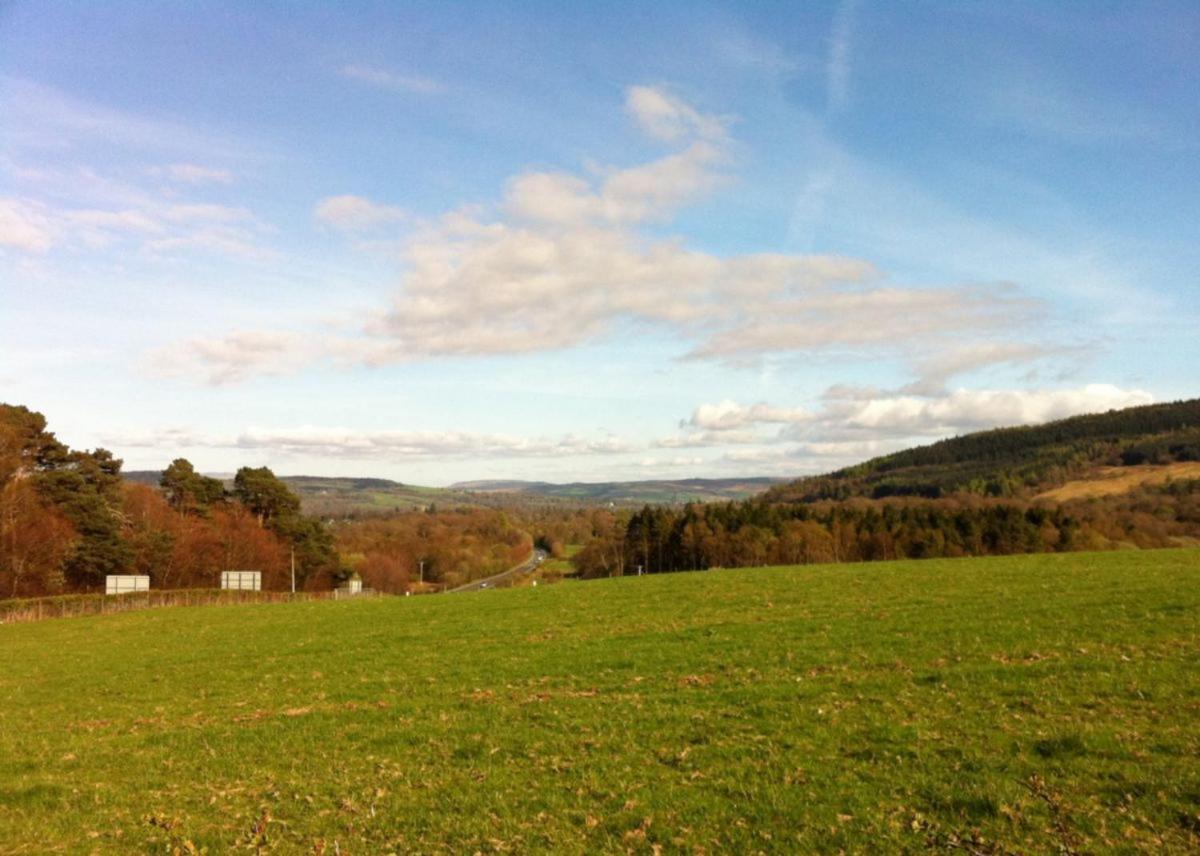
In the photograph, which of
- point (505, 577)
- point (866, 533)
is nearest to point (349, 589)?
point (505, 577)

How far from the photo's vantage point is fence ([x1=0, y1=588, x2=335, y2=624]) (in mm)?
46531

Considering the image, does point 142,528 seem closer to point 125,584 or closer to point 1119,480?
point 125,584

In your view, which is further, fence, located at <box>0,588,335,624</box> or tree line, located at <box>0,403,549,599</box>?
tree line, located at <box>0,403,549,599</box>

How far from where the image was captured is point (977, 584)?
1178 inches

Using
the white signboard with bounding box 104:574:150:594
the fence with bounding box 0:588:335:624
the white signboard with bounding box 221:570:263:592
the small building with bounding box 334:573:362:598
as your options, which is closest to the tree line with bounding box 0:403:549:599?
the small building with bounding box 334:573:362:598

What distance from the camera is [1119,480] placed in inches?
5960

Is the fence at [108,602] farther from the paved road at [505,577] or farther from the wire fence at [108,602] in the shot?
the paved road at [505,577]

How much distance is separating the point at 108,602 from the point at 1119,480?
178754 mm

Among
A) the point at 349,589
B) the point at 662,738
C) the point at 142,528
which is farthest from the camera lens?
the point at 349,589

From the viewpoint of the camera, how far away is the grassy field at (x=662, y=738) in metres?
8.56

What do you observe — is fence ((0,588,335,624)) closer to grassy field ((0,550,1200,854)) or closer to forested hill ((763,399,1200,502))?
grassy field ((0,550,1200,854))

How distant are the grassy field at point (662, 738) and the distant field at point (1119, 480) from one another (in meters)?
144

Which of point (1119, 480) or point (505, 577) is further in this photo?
point (1119, 480)

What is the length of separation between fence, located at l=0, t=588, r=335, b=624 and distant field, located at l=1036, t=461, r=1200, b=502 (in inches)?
5615
